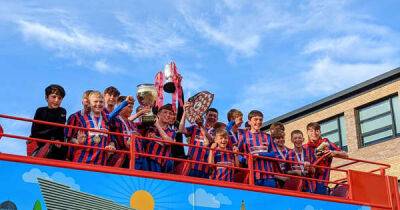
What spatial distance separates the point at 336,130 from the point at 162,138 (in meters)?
18.2

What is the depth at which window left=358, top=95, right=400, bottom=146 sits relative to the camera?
900 inches

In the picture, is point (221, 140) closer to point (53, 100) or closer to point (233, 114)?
point (233, 114)

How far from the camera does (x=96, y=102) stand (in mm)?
8031

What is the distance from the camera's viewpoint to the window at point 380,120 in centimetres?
2286

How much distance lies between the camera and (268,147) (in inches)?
382

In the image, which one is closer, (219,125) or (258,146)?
(219,125)

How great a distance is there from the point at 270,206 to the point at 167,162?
5.72 ft

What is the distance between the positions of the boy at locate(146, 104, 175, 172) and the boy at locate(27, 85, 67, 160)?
1332 millimetres

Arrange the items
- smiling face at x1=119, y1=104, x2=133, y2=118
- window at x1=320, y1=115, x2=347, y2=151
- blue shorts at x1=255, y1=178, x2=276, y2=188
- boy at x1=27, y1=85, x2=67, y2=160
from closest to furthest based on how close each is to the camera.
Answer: boy at x1=27, y1=85, x2=67, y2=160
smiling face at x1=119, y1=104, x2=133, y2=118
blue shorts at x1=255, y1=178, x2=276, y2=188
window at x1=320, y1=115, x2=347, y2=151

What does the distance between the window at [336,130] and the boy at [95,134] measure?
60.0 ft

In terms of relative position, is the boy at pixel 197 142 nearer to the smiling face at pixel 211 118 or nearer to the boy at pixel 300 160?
the smiling face at pixel 211 118

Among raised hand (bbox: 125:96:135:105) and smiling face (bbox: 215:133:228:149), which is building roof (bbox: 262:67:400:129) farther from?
raised hand (bbox: 125:96:135:105)

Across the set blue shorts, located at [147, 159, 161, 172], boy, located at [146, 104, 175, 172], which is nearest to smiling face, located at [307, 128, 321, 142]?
boy, located at [146, 104, 175, 172]

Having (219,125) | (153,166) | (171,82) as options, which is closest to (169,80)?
(171,82)
